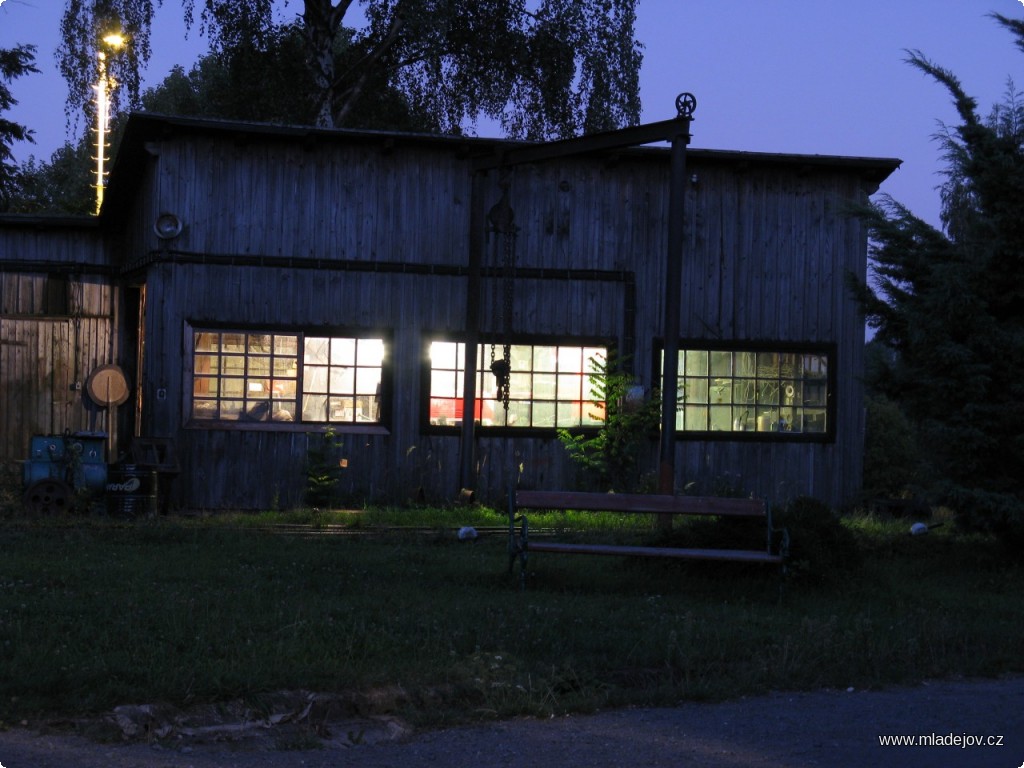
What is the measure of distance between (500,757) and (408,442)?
36.9 ft

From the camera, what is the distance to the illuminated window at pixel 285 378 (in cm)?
1652

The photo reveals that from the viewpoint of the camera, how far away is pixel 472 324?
1691 centimetres

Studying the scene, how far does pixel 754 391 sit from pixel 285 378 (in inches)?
258

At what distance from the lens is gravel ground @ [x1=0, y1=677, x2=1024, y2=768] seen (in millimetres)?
5762

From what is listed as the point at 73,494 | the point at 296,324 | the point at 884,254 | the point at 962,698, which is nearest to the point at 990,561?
the point at 884,254

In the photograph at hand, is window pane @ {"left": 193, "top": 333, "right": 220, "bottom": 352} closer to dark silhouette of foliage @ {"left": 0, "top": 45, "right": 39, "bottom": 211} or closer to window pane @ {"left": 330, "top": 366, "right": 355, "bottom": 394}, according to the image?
window pane @ {"left": 330, "top": 366, "right": 355, "bottom": 394}

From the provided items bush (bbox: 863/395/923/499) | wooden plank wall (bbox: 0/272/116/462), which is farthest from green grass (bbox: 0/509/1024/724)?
bush (bbox: 863/395/923/499)

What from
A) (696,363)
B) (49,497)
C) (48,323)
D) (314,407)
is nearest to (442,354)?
(314,407)

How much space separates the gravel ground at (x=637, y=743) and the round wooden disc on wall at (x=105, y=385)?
Result: 11.6 m

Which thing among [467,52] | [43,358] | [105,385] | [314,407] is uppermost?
[467,52]

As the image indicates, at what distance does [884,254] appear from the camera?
12.6 metres

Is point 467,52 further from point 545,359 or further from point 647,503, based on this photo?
point 647,503

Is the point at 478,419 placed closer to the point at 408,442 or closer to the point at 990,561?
the point at 408,442

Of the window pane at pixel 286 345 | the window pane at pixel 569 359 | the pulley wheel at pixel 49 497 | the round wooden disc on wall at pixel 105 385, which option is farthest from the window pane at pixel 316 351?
the pulley wheel at pixel 49 497
